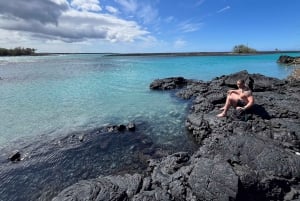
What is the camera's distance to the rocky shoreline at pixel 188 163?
5.82 meters

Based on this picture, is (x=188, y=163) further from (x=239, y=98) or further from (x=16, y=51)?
(x=16, y=51)

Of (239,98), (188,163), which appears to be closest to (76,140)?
(188,163)

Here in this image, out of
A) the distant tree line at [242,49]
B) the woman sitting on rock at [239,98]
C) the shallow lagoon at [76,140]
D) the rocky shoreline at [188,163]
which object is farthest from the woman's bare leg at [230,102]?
the distant tree line at [242,49]

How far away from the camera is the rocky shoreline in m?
5.82

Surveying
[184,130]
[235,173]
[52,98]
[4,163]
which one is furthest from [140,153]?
[52,98]

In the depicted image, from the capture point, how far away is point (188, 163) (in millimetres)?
7230

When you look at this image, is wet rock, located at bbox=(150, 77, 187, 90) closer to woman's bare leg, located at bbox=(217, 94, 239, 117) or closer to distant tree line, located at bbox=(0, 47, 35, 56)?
woman's bare leg, located at bbox=(217, 94, 239, 117)

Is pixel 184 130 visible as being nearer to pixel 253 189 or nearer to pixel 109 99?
pixel 253 189

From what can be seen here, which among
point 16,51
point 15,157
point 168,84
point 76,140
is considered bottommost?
point 15,157

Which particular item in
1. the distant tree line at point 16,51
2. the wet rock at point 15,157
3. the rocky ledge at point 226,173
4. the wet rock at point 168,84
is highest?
the distant tree line at point 16,51

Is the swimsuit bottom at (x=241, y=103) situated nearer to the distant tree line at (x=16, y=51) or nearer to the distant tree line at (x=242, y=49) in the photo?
the distant tree line at (x=242, y=49)

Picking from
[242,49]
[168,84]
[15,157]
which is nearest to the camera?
[15,157]

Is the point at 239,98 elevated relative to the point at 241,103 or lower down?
elevated

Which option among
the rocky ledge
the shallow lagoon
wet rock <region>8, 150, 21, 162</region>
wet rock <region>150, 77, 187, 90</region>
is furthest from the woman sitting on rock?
wet rock <region>150, 77, 187, 90</region>
